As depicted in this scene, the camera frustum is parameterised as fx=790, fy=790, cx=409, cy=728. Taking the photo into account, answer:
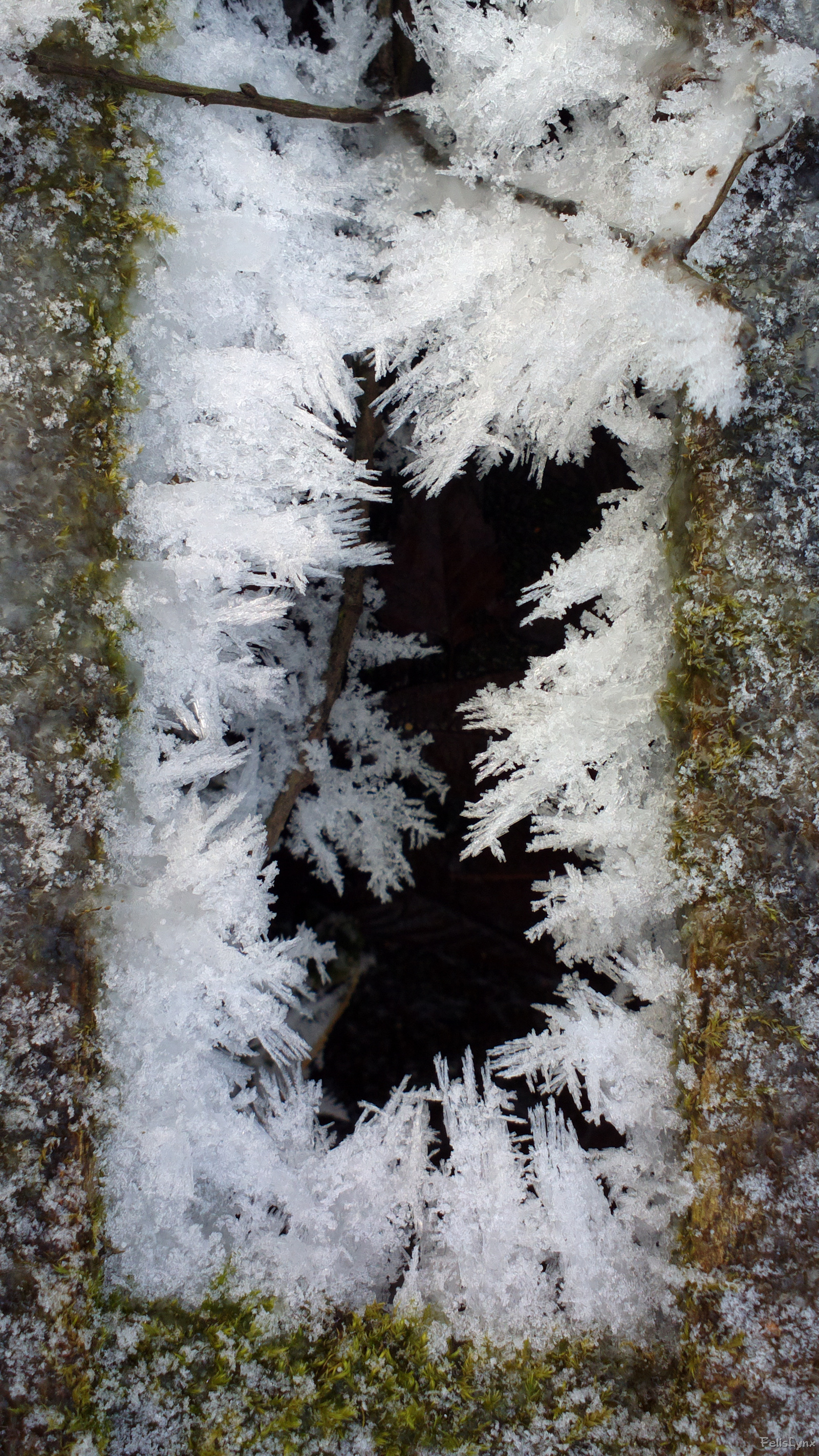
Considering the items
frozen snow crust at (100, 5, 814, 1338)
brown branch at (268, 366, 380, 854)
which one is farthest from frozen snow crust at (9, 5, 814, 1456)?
brown branch at (268, 366, 380, 854)

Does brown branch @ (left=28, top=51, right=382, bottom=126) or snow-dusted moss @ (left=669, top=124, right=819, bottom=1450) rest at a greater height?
brown branch @ (left=28, top=51, right=382, bottom=126)

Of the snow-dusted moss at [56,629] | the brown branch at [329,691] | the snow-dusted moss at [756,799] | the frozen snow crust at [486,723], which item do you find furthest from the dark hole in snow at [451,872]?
the snow-dusted moss at [56,629]

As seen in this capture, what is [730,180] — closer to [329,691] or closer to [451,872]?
[329,691]

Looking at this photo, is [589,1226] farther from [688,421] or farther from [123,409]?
[123,409]

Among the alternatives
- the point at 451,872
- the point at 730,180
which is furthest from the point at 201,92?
the point at 451,872

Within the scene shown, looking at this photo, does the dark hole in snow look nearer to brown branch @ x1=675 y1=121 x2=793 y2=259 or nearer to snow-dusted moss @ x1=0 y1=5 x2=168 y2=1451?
brown branch @ x1=675 y1=121 x2=793 y2=259

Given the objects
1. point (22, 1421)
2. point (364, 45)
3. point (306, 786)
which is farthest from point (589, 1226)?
point (364, 45)
